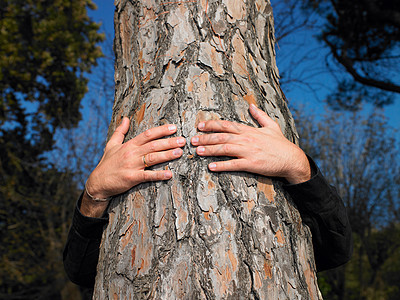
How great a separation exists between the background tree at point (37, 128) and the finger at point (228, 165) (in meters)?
6.14

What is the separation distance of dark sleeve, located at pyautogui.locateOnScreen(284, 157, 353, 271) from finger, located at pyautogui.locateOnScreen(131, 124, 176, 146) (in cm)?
57

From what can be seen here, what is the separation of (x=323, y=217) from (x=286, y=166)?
43 centimetres

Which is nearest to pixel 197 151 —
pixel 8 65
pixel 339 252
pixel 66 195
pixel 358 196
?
pixel 339 252

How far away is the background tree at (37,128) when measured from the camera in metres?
6.67

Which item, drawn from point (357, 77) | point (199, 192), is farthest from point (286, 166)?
point (357, 77)

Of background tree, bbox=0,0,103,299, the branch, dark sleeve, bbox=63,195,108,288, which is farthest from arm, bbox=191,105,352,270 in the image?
background tree, bbox=0,0,103,299

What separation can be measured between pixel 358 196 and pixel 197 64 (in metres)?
8.53

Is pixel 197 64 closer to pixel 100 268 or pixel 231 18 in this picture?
pixel 231 18

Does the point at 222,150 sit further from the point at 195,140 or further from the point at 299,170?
the point at 299,170

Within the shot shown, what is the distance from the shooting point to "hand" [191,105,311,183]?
118cm

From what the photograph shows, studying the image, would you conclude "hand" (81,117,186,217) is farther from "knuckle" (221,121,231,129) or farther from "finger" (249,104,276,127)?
"finger" (249,104,276,127)

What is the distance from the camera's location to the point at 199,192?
3.78 ft

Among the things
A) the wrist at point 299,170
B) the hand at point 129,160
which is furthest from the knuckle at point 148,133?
the wrist at point 299,170

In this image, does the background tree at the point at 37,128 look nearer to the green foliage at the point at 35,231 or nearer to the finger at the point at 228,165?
the green foliage at the point at 35,231
